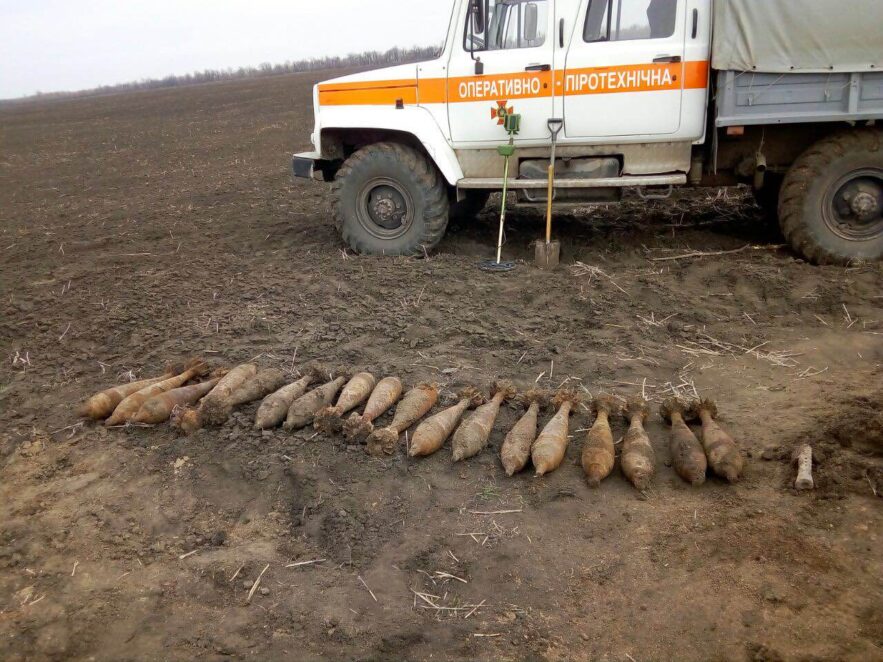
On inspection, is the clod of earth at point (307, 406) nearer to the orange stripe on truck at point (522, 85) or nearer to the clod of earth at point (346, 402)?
the clod of earth at point (346, 402)

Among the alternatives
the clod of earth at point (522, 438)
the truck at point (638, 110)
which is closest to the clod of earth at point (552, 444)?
the clod of earth at point (522, 438)

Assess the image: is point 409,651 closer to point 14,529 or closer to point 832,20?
point 14,529

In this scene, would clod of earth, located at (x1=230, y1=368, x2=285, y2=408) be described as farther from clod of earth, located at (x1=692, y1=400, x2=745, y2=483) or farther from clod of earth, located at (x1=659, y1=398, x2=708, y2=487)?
clod of earth, located at (x1=692, y1=400, x2=745, y2=483)

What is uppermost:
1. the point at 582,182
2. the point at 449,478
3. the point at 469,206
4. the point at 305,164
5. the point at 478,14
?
the point at 478,14

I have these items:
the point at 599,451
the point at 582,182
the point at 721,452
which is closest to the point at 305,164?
the point at 582,182

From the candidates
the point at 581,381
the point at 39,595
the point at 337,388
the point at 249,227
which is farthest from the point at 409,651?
the point at 249,227

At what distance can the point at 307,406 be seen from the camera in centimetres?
460

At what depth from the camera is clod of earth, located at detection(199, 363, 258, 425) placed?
4.61 metres

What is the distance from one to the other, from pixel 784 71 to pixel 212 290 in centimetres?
572

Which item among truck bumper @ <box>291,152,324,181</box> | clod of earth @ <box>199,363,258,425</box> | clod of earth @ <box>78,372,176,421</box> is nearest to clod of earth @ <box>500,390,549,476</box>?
clod of earth @ <box>199,363,258,425</box>

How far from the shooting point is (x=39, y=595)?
3342mm

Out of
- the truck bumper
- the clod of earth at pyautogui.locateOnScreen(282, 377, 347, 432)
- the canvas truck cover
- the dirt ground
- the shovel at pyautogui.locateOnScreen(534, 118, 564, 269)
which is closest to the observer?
the dirt ground

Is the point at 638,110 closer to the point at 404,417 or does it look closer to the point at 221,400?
the point at 404,417

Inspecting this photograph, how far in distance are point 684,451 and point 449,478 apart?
4.44 ft
